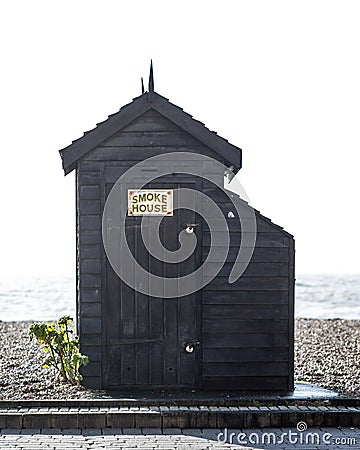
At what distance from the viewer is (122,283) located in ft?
33.1

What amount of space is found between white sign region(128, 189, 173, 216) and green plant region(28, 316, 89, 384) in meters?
1.42

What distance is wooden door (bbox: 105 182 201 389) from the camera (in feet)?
33.1

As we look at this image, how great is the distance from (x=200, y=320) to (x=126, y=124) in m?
2.27

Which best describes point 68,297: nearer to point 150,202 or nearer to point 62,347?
point 62,347

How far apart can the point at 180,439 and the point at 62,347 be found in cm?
200

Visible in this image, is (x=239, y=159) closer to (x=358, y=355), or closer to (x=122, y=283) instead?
(x=122, y=283)

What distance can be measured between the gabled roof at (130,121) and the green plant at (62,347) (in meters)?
1.76

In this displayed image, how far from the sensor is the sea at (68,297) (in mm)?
24578

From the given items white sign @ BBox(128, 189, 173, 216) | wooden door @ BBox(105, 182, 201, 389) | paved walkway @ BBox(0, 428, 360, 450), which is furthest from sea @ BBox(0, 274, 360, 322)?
paved walkway @ BBox(0, 428, 360, 450)

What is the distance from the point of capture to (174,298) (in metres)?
10.1

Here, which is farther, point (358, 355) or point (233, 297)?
point (358, 355)

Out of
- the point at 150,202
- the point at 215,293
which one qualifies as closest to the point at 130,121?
the point at 150,202

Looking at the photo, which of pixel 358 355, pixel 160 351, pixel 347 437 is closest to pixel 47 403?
pixel 160 351

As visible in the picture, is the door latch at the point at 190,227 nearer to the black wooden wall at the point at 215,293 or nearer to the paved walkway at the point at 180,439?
the black wooden wall at the point at 215,293
